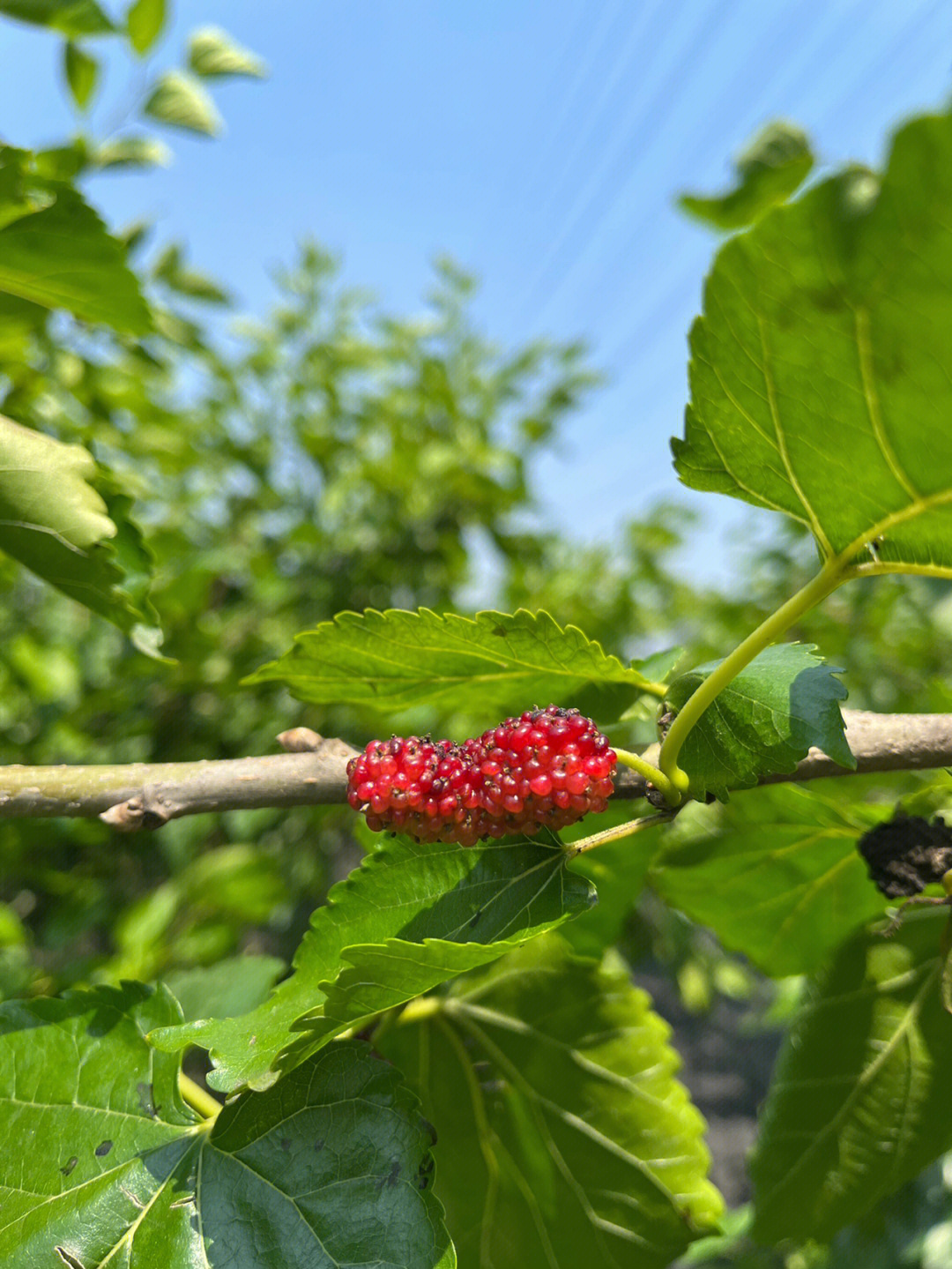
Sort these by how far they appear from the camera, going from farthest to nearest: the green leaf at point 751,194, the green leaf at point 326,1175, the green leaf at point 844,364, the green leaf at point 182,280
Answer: the green leaf at point 182,280, the green leaf at point 751,194, the green leaf at point 326,1175, the green leaf at point 844,364

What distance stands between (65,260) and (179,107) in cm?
65

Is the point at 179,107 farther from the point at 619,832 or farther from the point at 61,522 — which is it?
the point at 619,832

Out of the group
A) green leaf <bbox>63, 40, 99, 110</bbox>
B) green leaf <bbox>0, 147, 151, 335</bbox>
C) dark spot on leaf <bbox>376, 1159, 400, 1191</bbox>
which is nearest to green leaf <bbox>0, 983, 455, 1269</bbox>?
dark spot on leaf <bbox>376, 1159, 400, 1191</bbox>

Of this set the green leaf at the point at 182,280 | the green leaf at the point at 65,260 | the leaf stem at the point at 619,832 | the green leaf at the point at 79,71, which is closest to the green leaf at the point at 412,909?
the leaf stem at the point at 619,832

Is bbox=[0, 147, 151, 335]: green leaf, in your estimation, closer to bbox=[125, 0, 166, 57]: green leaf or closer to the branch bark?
the branch bark

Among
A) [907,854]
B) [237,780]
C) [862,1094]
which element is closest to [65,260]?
[237,780]

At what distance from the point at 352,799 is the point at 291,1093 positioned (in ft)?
0.41

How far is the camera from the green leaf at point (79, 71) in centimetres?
85

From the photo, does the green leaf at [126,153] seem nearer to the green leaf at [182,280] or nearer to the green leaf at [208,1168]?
the green leaf at [182,280]

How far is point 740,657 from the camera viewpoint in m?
0.34

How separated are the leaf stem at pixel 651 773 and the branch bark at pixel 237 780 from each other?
2 centimetres

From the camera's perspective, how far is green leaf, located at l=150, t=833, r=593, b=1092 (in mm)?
328

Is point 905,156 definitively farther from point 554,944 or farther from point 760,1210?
point 760,1210

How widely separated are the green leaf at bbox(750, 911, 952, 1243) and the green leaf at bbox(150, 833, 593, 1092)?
10.4 inches
